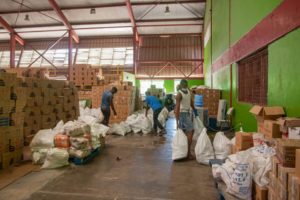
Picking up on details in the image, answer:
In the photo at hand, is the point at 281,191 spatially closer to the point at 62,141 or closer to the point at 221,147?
the point at 221,147

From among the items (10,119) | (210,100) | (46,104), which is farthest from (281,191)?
(210,100)

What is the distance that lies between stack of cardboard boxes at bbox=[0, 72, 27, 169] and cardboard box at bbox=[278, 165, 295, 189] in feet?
14.3

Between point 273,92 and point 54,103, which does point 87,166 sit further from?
point 273,92

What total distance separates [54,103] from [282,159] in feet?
19.1

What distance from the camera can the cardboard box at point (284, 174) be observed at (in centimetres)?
225

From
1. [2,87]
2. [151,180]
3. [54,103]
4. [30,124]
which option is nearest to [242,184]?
[151,180]

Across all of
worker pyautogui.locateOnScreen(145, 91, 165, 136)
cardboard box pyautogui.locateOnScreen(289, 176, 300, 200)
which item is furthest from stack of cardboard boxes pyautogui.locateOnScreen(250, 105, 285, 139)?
worker pyautogui.locateOnScreen(145, 91, 165, 136)

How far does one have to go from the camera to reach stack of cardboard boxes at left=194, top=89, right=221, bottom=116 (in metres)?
9.31

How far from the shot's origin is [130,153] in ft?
19.6

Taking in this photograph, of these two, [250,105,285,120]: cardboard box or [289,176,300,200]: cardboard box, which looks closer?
[289,176,300,200]: cardboard box

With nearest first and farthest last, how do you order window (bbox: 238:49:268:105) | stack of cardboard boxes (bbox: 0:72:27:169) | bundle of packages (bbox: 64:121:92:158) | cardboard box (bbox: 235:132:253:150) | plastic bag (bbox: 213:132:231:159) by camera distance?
cardboard box (bbox: 235:132:253:150) < stack of cardboard boxes (bbox: 0:72:27:169) < plastic bag (bbox: 213:132:231:159) < bundle of packages (bbox: 64:121:92:158) < window (bbox: 238:49:268:105)

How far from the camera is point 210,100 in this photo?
941 centimetres

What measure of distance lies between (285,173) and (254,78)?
4.14 m

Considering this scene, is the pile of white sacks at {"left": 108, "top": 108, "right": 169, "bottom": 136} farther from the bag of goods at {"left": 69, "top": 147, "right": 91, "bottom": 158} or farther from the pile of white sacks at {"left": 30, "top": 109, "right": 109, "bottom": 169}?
the bag of goods at {"left": 69, "top": 147, "right": 91, "bottom": 158}
